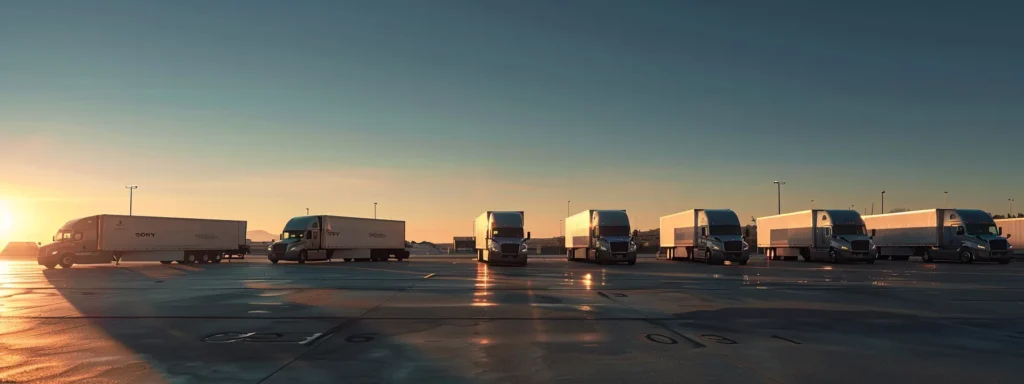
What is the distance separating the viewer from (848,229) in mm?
47594

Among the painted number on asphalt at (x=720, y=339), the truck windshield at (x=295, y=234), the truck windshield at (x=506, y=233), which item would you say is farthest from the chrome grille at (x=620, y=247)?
the painted number on asphalt at (x=720, y=339)

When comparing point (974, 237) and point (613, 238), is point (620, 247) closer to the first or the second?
point (613, 238)

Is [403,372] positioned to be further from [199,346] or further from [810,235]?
[810,235]

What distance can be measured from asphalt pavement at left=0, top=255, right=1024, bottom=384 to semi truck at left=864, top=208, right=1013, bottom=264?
3041cm

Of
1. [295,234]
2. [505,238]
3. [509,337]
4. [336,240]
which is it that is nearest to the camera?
[509,337]

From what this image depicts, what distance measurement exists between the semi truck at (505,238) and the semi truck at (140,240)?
21.3 metres

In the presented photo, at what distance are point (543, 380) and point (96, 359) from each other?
5.80 meters

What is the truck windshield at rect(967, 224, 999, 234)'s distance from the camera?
46812 millimetres

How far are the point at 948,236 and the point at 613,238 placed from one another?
75.8 ft

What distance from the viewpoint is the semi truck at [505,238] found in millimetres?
44531

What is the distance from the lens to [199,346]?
396 inches

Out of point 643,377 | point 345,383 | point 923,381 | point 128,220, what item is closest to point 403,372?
point 345,383

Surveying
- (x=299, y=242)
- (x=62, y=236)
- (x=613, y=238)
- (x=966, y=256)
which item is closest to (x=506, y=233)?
(x=613, y=238)

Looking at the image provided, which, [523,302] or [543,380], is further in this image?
[523,302]
